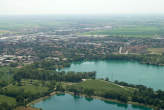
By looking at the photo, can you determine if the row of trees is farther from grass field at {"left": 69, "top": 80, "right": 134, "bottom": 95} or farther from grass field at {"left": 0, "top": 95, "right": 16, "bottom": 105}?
grass field at {"left": 0, "top": 95, "right": 16, "bottom": 105}

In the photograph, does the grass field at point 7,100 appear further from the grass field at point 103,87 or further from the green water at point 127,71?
the green water at point 127,71

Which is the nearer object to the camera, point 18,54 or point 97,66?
point 97,66

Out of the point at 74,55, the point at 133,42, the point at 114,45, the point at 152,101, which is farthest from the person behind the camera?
the point at 133,42

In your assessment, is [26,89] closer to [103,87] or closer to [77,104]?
[77,104]

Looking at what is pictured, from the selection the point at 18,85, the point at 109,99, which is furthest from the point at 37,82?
the point at 109,99

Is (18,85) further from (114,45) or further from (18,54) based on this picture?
(114,45)

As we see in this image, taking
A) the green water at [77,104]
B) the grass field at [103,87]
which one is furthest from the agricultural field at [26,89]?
the grass field at [103,87]

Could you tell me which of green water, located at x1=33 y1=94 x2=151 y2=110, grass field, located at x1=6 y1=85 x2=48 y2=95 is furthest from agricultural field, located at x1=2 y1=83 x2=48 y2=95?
green water, located at x1=33 y1=94 x2=151 y2=110
